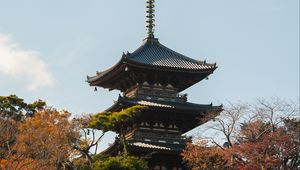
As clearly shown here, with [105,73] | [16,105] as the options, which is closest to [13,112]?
[16,105]

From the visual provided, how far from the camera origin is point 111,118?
33.4m

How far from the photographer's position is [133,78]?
38.6 m

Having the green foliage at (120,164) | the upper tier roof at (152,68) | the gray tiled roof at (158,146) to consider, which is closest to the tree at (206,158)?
the gray tiled roof at (158,146)

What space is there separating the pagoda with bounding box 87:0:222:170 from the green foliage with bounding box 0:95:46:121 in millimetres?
8765

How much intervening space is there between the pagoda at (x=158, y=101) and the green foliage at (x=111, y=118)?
1465 mm

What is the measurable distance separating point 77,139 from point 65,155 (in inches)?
51.1

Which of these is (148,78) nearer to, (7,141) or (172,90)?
(172,90)

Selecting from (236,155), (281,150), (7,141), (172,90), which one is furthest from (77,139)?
(281,150)

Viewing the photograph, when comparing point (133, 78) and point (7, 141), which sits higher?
point (133, 78)

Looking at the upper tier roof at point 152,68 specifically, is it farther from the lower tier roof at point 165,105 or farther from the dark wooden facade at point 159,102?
the lower tier roof at point 165,105

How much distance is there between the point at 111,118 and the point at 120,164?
3.25m

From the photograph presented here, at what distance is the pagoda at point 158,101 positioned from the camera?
3578 cm

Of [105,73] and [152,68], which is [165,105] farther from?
[105,73]

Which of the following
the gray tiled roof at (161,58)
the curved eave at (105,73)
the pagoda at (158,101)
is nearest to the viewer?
the pagoda at (158,101)
